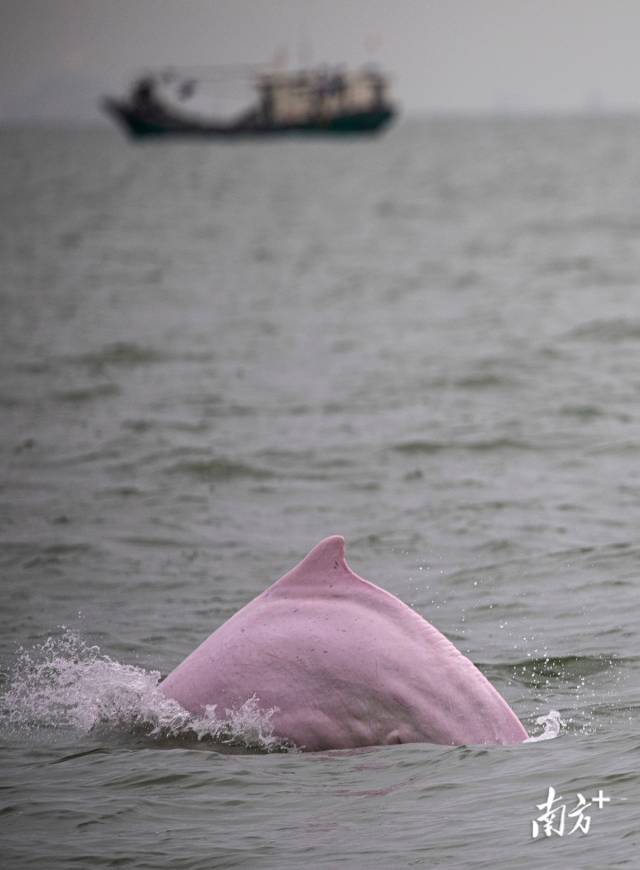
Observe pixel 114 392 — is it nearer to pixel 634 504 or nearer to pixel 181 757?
pixel 634 504

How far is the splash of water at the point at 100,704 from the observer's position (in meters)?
7.62

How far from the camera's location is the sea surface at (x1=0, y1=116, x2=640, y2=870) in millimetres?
7242

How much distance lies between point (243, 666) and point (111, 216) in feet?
179

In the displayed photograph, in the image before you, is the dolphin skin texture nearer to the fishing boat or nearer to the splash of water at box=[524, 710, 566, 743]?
the splash of water at box=[524, 710, 566, 743]

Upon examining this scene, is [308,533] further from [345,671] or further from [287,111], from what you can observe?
[287,111]

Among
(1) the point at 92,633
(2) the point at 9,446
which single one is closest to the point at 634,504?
(1) the point at 92,633

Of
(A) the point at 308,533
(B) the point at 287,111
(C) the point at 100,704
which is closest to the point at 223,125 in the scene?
(B) the point at 287,111

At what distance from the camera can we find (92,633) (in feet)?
34.2

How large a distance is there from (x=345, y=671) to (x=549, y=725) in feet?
5.21

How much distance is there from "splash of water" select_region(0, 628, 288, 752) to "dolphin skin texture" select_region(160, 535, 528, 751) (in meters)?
0.12

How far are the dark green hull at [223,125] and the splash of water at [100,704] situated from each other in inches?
6868

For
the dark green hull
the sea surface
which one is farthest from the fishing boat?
the sea surface

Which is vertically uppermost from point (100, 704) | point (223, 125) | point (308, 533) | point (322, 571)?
point (223, 125)

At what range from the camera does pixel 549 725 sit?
845 cm
